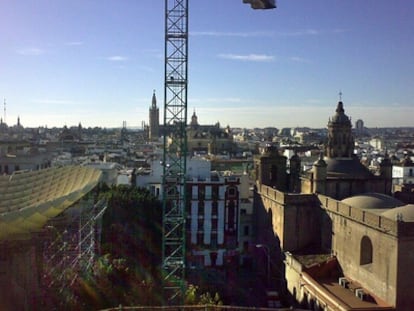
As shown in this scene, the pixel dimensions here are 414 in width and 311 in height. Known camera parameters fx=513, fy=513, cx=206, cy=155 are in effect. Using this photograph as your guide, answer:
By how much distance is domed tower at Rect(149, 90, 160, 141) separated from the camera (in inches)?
6757

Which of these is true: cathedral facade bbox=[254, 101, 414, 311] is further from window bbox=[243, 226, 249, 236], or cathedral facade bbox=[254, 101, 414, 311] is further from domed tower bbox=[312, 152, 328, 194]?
window bbox=[243, 226, 249, 236]

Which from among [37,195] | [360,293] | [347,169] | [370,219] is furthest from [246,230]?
[37,195]

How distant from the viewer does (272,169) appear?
138ft

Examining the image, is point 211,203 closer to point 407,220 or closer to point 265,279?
point 265,279

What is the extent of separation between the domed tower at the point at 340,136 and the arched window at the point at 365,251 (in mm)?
11944

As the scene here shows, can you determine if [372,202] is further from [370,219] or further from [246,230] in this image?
[246,230]

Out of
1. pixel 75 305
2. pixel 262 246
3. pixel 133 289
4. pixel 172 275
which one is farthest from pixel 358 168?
pixel 75 305

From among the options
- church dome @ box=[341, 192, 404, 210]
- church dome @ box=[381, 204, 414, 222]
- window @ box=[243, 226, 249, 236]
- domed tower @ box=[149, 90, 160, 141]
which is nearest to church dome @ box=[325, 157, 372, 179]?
church dome @ box=[341, 192, 404, 210]

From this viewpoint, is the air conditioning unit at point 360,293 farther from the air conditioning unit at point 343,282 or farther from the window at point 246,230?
the window at point 246,230

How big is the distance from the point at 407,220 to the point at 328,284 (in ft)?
18.6

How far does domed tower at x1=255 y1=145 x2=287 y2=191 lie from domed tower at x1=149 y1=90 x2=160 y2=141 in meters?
129

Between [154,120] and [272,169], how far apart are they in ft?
443

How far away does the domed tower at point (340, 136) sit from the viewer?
127 feet

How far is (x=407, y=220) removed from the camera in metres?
26.5
